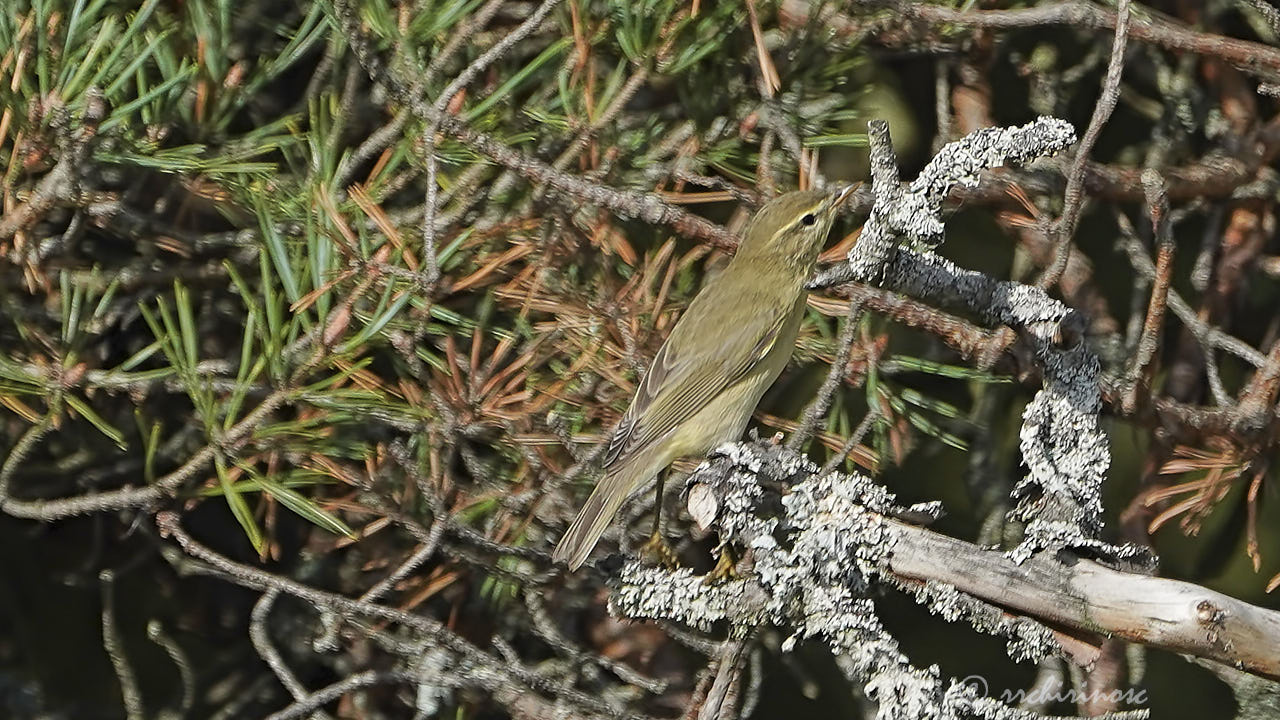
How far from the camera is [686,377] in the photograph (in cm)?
213

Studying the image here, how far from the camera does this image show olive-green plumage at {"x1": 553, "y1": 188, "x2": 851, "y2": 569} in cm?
180

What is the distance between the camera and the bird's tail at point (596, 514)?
1.67m

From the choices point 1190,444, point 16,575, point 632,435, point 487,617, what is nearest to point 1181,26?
point 1190,444

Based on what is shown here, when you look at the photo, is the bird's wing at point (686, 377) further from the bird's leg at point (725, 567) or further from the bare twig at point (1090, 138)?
the bare twig at point (1090, 138)

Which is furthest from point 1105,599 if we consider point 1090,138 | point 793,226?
point 793,226

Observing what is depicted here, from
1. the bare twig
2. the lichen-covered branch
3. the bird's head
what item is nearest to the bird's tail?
the lichen-covered branch

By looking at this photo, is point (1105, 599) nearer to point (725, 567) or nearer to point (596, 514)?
point (725, 567)

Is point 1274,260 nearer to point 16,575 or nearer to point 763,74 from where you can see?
point 763,74

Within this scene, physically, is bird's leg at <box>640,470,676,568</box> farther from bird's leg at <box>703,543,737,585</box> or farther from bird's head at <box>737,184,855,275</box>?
bird's head at <box>737,184,855,275</box>

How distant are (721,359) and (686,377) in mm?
106

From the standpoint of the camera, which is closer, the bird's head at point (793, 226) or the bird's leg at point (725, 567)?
the bird's leg at point (725, 567)

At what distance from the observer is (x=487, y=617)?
1949mm

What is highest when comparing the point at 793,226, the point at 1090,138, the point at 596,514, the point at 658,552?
the point at 1090,138

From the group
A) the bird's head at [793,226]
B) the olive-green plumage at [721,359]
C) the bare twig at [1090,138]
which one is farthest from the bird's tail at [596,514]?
the bare twig at [1090,138]
